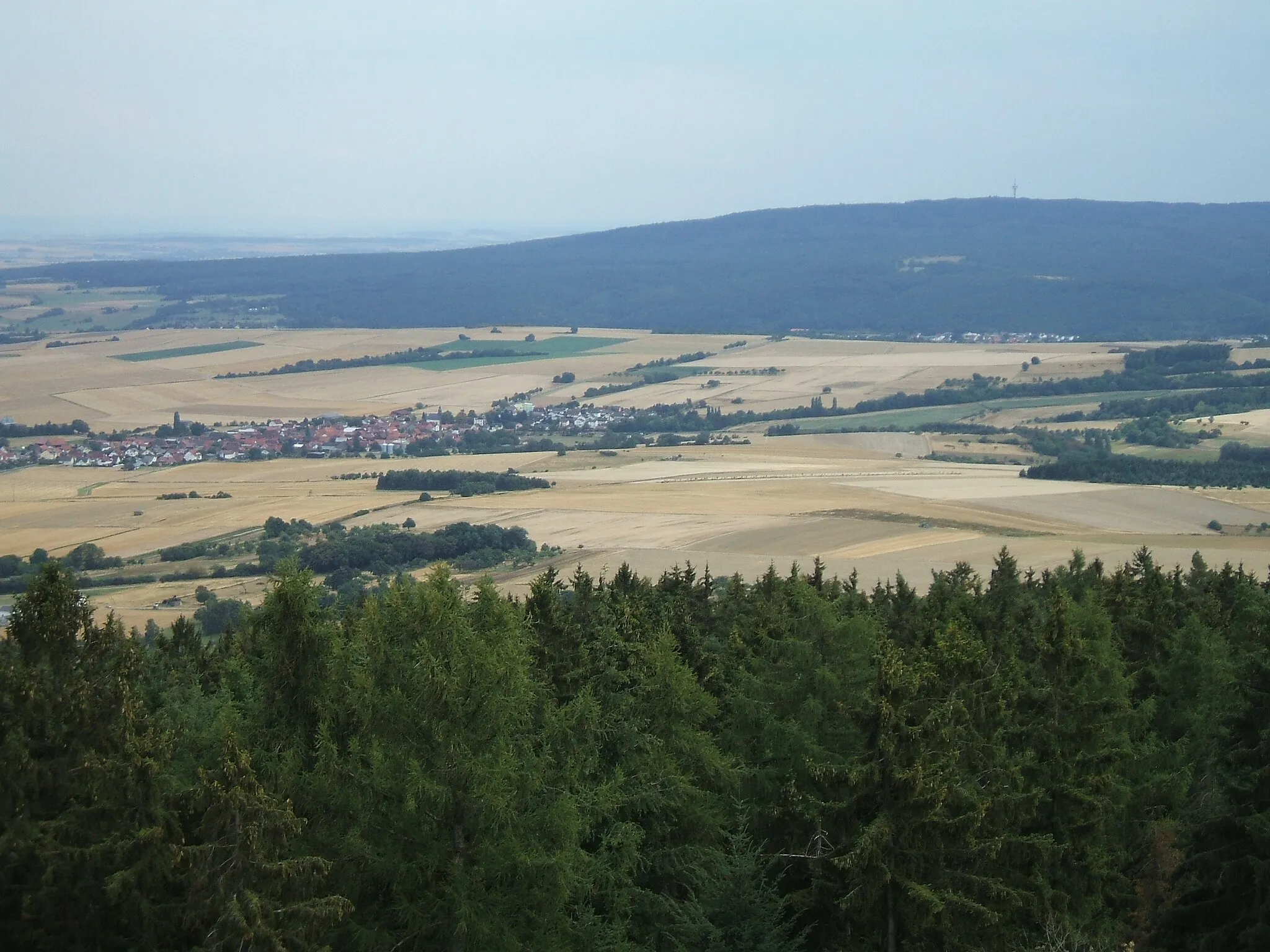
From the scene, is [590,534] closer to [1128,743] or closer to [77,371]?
[1128,743]

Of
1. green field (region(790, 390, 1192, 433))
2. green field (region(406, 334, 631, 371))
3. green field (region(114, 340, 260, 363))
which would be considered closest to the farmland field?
green field (region(790, 390, 1192, 433))

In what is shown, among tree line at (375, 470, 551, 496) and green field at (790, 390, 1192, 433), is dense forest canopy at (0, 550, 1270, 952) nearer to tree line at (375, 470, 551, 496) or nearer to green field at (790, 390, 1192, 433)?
tree line at (375, 470, 551, 496)

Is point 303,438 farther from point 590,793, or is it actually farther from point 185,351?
point 590,793

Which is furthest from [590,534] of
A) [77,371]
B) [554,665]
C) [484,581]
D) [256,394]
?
[77,371]

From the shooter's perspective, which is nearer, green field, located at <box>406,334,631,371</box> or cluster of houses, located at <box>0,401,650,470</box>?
cluster of houses, located at <box>0,401,650,470</box>

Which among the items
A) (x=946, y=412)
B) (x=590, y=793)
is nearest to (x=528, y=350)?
(x=946, y=412)

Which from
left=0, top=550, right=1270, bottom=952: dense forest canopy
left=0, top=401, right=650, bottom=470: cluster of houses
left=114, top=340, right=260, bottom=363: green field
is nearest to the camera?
left=0, top=550, right=1270, bottom=952: dense forest canopy

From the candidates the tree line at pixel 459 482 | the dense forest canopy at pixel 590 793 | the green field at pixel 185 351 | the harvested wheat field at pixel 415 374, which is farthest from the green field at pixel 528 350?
the dense forest canopy at pixel 590 793
